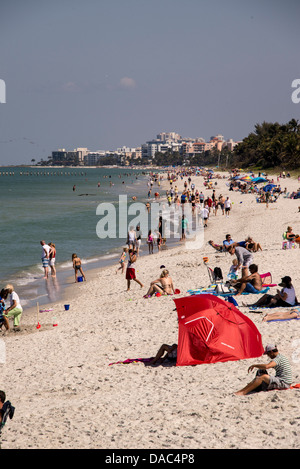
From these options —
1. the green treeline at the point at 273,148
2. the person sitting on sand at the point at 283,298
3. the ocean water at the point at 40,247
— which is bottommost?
the ocean water at the point at 40,247

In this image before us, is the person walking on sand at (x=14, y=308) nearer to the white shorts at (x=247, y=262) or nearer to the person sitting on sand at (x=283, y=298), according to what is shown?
the person sitting on sand at (x=283, y=298)

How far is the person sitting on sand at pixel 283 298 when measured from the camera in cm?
1012

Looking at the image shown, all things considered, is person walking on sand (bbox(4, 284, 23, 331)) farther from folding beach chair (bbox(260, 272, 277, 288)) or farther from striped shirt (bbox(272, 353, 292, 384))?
striped shirt (bbox(272, 353, 292, 384))

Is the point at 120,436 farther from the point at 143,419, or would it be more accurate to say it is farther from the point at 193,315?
the point at 193,315

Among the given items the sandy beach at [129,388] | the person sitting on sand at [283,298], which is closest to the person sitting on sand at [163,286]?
the sandy beach at [129,388]

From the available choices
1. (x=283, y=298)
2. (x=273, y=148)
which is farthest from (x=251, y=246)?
(x=273, y=148)

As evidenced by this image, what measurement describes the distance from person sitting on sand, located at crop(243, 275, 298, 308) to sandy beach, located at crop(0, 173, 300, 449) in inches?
19.6

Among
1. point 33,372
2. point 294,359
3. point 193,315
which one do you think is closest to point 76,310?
point 33,372

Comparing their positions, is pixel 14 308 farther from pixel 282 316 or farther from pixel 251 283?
pixel 282 316

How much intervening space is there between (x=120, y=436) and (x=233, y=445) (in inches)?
56.8

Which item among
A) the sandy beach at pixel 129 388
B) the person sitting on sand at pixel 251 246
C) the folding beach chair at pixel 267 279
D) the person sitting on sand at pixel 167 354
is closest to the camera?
the sandy beach at pixel 129 388

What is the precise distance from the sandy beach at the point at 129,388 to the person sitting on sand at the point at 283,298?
1.63 ft
